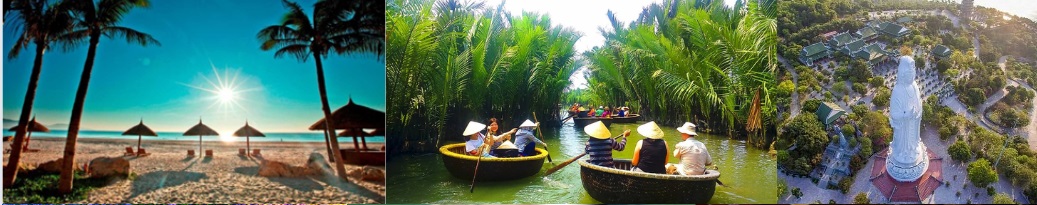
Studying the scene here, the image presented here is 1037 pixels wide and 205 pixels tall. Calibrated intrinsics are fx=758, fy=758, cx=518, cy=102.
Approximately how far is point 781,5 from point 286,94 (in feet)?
13.7

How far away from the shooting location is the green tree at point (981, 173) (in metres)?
5.66

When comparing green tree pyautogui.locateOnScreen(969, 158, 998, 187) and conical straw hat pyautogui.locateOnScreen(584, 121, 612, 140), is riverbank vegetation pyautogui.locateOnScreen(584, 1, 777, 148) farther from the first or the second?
green tree pyautogui.locateOnScreen(969, 158, 998, 187)

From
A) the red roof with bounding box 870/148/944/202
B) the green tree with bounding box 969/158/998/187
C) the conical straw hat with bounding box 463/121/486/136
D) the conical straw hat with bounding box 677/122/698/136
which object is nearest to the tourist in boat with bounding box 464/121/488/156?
the conical straw hat with bounding box 463/121/486/136

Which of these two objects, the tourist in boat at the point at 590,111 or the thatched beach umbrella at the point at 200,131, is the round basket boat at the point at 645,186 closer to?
the tourist in boat at the point at 590,111

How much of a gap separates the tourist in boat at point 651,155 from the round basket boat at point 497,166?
2.86ft

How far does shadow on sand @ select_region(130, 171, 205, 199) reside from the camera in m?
6.49

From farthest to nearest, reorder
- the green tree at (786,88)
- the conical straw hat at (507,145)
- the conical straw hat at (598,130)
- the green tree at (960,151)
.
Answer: the conical straw hat at (507,145) < the conical straw hat at (598,130) < the green tree at (786,88) < the green tree at (960,151)

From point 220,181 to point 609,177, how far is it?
10.9 feet

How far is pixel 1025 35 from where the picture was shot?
19.4 ft

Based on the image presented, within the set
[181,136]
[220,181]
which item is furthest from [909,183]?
[181,136]

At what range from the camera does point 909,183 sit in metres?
5.71

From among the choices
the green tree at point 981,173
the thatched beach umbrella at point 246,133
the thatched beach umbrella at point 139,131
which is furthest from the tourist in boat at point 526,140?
the green tree at point 981,173

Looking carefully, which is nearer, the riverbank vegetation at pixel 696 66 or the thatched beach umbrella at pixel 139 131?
the riverbank vegetation at pixel 696 66

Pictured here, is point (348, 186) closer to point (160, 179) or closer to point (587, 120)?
point (160, 179)
